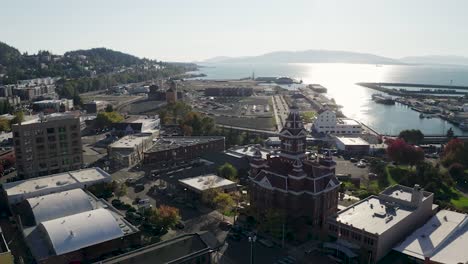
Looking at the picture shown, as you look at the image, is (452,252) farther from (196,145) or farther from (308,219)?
(196,145)

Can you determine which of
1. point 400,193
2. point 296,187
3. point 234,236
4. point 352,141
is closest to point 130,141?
point 234,236

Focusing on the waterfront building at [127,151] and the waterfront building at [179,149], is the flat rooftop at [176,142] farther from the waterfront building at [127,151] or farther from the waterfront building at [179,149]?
the waterfront building at [127,151]

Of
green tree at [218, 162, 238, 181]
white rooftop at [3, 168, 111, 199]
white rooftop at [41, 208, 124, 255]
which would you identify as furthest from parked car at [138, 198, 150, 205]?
green tree at [218, 162, 238, 181]

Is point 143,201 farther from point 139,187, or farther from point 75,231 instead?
point 75,231

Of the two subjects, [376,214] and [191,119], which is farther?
[191,119]

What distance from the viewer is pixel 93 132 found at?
99.1m

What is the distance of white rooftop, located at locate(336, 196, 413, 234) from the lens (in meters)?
40.2

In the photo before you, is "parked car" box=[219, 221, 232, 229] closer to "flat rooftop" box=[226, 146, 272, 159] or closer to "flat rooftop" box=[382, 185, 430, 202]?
"flat rooftop" box=[382, 185, 430, 202]

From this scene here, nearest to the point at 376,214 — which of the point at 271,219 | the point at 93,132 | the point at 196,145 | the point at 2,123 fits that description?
the point at 271,219

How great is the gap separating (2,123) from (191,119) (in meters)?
46.0

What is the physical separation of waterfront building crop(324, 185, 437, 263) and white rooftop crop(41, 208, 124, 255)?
2228 centimetres

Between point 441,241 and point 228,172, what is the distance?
98.1ft

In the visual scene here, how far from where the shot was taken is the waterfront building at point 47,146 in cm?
6194

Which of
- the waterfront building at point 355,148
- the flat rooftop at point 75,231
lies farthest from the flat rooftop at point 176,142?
the flat rooftop at point 75,231
